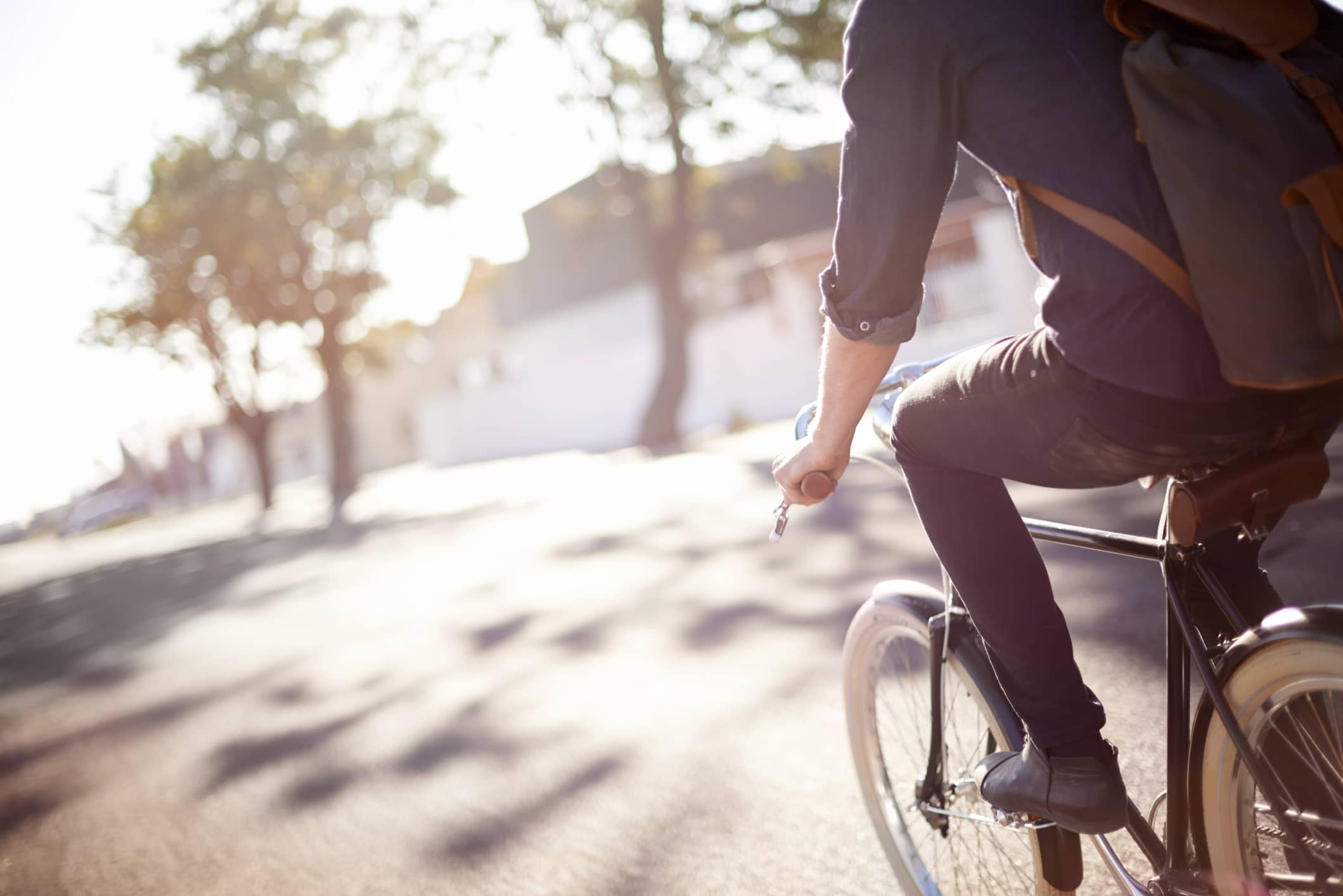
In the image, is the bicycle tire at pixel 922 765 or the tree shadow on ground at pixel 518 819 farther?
the tree shadow on ground at pixel 518 819

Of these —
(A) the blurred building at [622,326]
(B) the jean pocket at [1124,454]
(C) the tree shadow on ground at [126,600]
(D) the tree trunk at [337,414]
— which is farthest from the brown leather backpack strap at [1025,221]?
(D) the tree trunk at [337,414]

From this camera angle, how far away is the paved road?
3396 millimetres

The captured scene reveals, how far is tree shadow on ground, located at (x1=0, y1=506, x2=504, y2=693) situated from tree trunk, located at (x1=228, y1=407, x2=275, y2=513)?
1153cm

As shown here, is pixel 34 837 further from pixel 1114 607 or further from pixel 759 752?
pixel 1114 607

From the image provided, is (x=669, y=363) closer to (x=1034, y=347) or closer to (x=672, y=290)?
(x=672, y=290)

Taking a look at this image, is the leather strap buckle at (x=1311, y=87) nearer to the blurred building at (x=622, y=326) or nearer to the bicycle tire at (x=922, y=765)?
the bicycle tire at (x=922, y=765)

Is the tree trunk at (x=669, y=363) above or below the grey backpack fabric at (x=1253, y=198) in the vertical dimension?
below

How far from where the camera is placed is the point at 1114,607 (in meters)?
4.61

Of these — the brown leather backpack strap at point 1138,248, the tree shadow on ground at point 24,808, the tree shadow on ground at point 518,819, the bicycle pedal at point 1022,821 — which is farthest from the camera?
the tree shadow on ground at point 24,808

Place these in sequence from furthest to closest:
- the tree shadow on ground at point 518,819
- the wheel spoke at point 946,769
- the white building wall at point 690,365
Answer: the white building wall at point 690,365, the tree shadow on ground at point 518,819, the wheel spoke at point 946,769

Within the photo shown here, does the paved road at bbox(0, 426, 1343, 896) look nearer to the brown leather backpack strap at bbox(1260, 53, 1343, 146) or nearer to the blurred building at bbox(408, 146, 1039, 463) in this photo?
the brown leather backpack strap at bbox(1260, 53, 1343, 146)

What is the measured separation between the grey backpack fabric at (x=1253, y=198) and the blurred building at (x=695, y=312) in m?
7.26

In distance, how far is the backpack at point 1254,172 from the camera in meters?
1.19

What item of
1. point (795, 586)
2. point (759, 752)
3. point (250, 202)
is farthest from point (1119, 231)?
point (250, 202)
